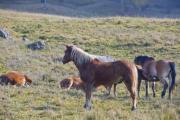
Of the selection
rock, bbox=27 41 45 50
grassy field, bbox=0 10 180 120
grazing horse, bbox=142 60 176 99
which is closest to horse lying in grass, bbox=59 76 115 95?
grassy field, bbox=0 10 180 120

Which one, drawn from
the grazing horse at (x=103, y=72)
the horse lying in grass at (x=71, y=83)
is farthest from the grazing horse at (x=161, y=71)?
the grazing horse at (x=103, y=72)

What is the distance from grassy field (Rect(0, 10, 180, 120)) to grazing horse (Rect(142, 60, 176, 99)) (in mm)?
628

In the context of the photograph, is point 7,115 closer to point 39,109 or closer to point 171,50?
point 39,109

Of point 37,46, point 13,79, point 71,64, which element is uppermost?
point 37,46

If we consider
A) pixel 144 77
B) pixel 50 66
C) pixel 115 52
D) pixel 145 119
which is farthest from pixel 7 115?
pixel 115 52

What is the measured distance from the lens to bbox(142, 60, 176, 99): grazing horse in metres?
18.1

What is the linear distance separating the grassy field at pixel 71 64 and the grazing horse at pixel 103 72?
63 centimetres

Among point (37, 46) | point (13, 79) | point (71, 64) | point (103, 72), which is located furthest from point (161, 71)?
point (37, 46)

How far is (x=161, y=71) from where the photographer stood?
18.3 m

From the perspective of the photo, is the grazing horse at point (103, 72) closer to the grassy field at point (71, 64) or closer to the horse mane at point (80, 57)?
the horse mane at point (80, 57)

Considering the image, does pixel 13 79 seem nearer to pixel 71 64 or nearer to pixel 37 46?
pixel 71 64

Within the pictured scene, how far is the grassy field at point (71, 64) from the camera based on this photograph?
13734 millimetres

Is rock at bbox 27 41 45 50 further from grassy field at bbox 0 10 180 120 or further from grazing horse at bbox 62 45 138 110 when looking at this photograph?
grazing horse at bbox 62 45 138 110

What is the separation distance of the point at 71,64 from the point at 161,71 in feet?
29.2
